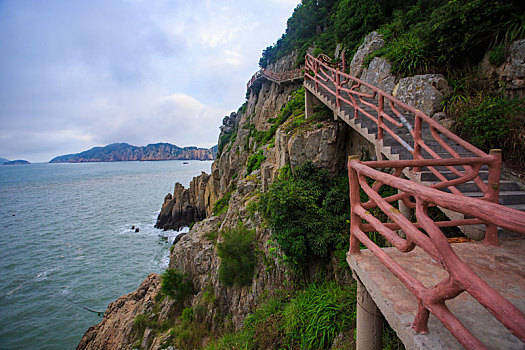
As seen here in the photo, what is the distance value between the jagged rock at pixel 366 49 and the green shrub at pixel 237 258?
9.44 meters

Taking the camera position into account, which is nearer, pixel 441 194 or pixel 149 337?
pixel 441 194

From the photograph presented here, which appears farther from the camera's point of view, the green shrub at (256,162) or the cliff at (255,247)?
the green shrub at (256,162)

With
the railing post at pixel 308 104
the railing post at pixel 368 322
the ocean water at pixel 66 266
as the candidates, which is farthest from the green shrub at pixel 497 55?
the ocean water at pixel 66 266

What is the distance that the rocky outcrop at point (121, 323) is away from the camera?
10500mm

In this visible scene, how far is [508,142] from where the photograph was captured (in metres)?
5.01

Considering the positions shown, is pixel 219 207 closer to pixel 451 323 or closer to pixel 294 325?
pixel 294 325

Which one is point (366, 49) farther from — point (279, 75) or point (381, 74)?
point (279, 75)

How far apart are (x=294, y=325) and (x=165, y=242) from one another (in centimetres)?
2380

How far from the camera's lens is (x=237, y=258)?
8.12m

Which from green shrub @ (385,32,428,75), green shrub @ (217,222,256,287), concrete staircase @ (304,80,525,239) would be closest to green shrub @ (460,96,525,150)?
concrete staircase @ (304,80,525,239)

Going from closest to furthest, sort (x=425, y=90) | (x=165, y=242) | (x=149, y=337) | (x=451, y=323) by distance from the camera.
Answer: (x=451, y=323), (x=425, y=90), (x=149, y=337), (x=165, y=242)

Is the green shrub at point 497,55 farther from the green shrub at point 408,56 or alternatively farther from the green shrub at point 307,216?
the green shrub at point 307,216

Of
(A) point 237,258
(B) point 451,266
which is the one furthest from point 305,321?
(B) point 451,266

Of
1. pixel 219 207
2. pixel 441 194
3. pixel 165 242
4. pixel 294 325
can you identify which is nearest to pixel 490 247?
pixel 441 194
